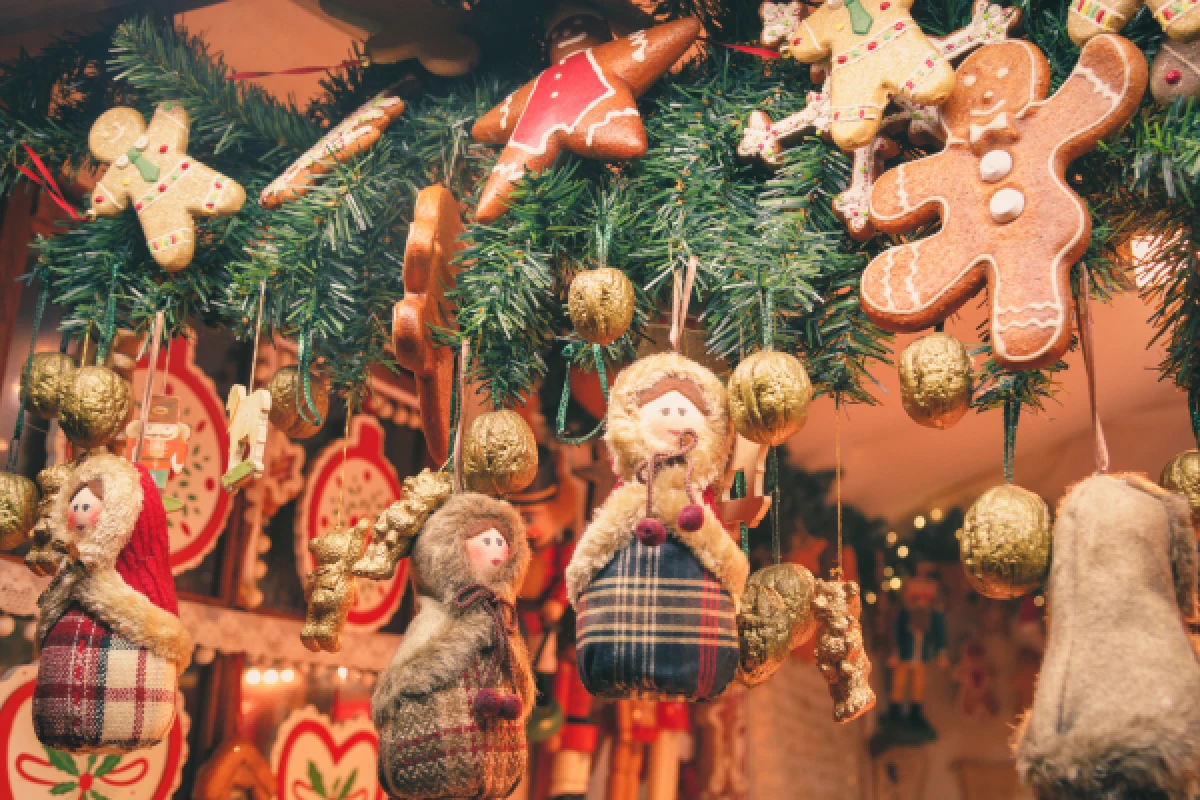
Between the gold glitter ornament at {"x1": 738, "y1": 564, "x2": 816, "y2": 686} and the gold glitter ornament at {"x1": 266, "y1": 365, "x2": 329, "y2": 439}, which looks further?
the gold glitter ornament at {"x1": 266, "y1": 365, "x2": 329, "y2": 439}

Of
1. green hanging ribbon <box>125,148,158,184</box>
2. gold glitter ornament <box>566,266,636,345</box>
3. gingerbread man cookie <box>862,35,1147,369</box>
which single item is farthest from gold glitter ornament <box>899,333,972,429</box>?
green hanging ribbon <box>125,148,158,184</box>

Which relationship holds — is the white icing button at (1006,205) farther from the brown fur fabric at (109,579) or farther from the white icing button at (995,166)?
the brown fur fabric at (109,579)

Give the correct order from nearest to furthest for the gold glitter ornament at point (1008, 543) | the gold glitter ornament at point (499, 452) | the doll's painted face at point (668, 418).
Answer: the gold glitter ornament at point (1008, 543)
the doll's painted face at point (668, 418)
the gold glitter ornament at point (499, 452)

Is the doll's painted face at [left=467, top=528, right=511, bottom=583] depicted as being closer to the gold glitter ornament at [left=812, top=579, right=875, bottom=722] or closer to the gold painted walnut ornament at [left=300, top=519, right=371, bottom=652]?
the gold painted walnut ornament at [left=300, top=519, right=371, bottom=652]

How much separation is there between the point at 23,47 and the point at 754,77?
3.26ft

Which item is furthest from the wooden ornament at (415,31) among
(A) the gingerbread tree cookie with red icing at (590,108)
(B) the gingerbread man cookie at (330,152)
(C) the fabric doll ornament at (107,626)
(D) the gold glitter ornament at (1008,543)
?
(D) the gold glitter ornament at (1008,543)

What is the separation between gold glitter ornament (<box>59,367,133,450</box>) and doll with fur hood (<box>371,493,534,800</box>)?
40 cm

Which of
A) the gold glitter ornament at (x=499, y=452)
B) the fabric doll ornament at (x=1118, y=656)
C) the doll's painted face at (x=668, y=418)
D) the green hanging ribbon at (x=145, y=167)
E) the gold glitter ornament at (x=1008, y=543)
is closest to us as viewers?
the fabric doll ornament at (x=1118, y=656)

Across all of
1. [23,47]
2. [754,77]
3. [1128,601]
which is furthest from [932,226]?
[23,47]

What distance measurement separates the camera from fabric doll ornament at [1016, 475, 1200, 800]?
656 mm

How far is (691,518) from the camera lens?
2.76 feet

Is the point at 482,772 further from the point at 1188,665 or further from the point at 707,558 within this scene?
the point at 1188,665

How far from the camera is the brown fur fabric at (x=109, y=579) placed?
40.9 inches

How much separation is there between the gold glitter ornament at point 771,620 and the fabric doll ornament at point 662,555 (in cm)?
6
